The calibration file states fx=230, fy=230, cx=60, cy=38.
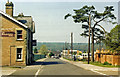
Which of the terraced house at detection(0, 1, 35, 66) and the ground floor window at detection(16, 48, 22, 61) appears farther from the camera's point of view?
the ground floor window at detection(16, 48, 22, 61)

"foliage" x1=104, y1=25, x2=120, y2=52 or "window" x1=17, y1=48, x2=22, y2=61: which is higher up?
"foliage" x1=104, y1=25, x2=120, y2=52

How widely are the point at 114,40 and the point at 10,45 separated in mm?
16567

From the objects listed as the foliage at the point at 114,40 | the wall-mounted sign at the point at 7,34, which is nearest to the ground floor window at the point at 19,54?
the wall-mounted sign at the point at 7,34

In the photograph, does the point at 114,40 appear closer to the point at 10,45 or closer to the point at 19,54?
the point at 19,54

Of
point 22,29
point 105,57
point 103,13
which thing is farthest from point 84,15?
point 22,29

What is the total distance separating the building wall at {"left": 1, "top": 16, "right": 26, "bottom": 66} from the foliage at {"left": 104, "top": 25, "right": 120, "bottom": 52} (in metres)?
14.0

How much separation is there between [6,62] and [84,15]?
2355 centimetres

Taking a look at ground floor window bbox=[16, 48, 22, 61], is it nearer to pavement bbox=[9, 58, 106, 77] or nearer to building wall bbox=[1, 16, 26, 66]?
building wall bbox=[1, 16, 26, 66]

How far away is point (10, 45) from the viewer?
3397 centimetres

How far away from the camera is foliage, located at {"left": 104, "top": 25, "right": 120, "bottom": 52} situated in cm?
3631

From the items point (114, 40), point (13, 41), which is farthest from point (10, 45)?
point (114, 40)

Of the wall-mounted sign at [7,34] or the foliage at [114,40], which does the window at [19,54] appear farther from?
the foliage at [114,40]

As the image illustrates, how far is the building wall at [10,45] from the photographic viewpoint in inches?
1325

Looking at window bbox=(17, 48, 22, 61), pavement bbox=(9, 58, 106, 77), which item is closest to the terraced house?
window bbox=(17, 48, 22, 61)
